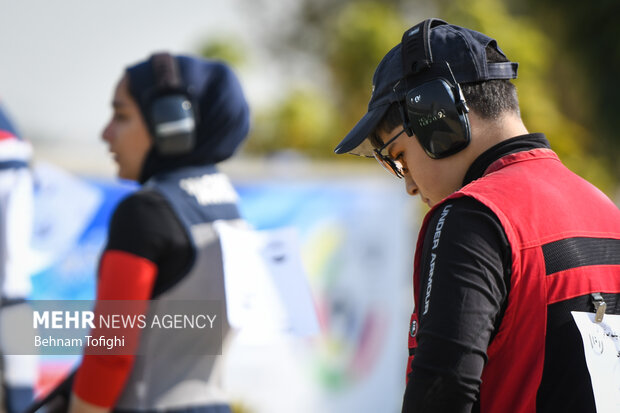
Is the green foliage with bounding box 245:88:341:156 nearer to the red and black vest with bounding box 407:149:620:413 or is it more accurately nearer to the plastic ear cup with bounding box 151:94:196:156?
the plastic ear cup with bounding box 151:94:196:156

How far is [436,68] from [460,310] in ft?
1.73

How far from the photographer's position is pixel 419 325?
4.25ft

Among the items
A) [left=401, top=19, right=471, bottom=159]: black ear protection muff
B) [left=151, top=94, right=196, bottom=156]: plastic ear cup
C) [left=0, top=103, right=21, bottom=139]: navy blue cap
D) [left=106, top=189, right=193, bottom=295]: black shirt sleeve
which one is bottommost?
[left=106, top=189, right=193, bottom=295]: black shirt sleeve

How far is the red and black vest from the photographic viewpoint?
1261 mm

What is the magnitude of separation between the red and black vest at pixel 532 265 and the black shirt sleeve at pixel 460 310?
0.10 feet

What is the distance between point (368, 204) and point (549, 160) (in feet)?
15.5

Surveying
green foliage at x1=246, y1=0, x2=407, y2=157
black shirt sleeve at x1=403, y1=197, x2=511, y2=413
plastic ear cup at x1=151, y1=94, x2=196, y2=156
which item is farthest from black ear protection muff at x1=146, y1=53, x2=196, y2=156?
green foliage at x1=246, y1=0, x2=407, y2=157

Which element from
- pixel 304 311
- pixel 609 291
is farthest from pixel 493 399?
pixel 304 311

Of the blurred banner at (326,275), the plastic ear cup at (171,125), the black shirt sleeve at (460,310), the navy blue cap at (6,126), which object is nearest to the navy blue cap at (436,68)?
the black shirt sleeve at (460,310)

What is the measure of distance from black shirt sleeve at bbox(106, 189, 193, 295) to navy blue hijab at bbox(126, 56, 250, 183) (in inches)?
11.4

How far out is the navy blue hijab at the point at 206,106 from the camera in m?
2.54

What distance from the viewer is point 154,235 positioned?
2.20 m

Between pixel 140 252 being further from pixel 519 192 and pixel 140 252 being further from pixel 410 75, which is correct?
pixel 519 192

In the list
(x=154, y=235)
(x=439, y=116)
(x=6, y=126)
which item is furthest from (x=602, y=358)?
(x=6, y=126)
